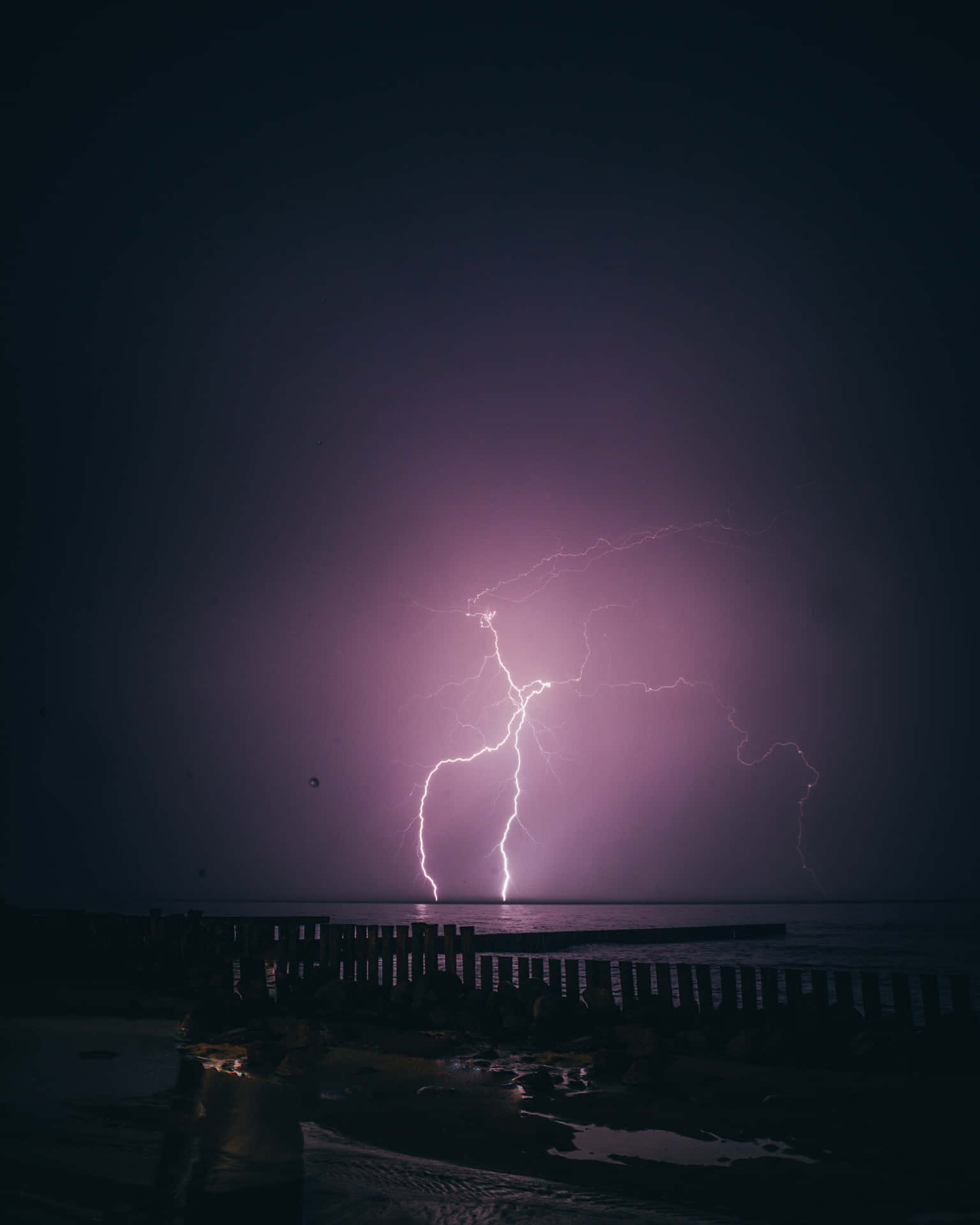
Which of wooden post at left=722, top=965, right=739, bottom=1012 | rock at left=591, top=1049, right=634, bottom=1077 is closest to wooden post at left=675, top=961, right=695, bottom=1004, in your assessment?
wooden post at left=722, top=965, right=739, bottom=1012

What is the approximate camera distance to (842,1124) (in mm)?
7695

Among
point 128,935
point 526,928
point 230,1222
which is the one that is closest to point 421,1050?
point 230,1222

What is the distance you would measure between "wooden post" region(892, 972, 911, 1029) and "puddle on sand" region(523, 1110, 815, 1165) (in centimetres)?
494

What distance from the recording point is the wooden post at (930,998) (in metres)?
11.3

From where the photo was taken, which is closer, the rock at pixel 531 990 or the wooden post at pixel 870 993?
the wooden post at pixel 870 993

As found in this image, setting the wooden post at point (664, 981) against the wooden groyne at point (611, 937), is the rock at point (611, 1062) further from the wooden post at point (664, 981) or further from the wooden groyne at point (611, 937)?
the wooden groyne at point (611, 937)

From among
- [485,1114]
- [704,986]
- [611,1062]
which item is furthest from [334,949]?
[485,1114]

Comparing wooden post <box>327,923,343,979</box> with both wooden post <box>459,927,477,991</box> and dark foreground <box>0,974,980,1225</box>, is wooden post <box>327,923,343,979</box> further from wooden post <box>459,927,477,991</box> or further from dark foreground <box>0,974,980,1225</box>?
dark foreground <box>0,974,980,1225</box>

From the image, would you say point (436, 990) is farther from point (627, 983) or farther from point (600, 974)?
point (627, 983)

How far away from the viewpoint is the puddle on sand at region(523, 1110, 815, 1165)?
21.4ft

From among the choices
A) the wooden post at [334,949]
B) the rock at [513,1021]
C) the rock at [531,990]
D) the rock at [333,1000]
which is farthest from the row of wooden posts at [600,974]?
the rock at [513,1021]

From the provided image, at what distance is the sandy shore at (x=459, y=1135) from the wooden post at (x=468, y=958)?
157 inches

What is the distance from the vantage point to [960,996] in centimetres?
1101

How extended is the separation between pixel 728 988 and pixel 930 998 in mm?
3067
